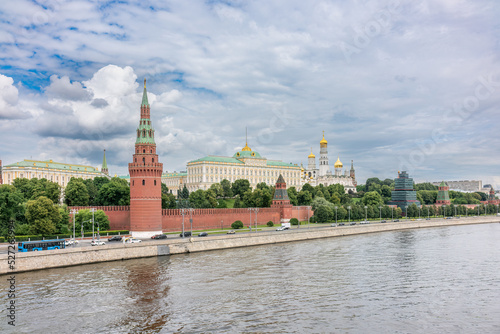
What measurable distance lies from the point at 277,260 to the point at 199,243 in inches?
442

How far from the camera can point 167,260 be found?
46531 millimetres

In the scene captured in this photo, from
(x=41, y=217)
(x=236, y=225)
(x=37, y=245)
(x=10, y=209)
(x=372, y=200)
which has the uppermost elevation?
(x=10, y=209)

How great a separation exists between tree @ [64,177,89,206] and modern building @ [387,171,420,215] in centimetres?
9016

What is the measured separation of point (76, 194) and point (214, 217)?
2131 centimetres

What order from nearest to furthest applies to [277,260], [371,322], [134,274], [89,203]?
[371,322]
[134,274]
[277,260]
[89,203]

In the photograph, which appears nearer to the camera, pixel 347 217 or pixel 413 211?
pixel 347 217

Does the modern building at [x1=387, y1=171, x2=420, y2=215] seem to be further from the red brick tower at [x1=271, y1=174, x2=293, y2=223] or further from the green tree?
the red brick tower at [x1=271, y1=174, x2=293, y2=223]

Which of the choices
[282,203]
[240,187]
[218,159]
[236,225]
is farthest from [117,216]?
[218,159]

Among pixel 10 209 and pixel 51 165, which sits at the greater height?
pixel 51 165

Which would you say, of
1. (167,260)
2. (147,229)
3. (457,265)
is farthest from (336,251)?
(147,229)

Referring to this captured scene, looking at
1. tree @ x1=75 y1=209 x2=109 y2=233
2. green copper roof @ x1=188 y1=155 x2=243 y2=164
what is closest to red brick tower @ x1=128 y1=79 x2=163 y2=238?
tree @ x1=75 y1=209 x2=109 y2=233

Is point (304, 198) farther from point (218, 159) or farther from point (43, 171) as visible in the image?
point (43, 171)

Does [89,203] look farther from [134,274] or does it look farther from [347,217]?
[347,217]

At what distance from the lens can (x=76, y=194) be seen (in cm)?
7131
